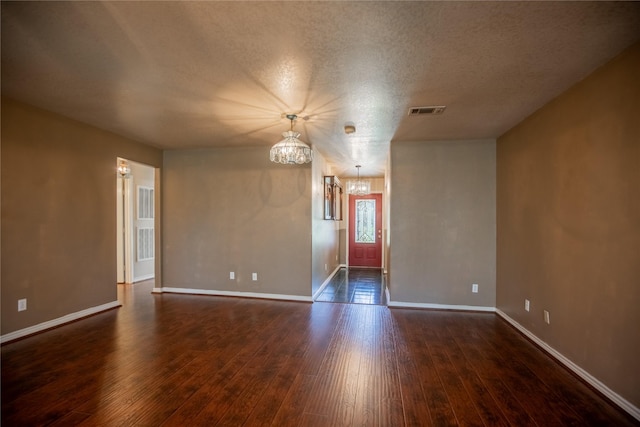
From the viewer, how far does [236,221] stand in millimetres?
5023

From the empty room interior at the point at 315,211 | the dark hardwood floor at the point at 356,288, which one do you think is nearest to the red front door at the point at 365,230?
the dark hardwood floor at the point at 356,288

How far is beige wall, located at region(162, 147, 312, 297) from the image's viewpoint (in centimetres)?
484

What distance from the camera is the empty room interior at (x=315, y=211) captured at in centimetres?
195

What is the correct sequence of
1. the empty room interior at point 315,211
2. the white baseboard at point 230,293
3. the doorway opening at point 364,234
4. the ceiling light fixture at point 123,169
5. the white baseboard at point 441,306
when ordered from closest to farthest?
the empty room interior at point 315,211, the white baseboard at point 441,306, the white baseboard at point 230,293, the ceiling light fixture at point 123,169, the doorway opening at point 364,234

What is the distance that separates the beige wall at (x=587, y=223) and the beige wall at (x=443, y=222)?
70cm

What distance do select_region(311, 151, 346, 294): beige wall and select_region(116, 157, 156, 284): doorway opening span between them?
3477mm

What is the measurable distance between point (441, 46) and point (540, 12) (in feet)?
1.79

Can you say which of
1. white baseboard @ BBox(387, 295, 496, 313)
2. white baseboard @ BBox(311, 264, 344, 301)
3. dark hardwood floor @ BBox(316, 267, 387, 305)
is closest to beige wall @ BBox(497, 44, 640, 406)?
white baseboard @ BBox(387, 295, 496, 313)

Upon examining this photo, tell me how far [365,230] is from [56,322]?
656 cm

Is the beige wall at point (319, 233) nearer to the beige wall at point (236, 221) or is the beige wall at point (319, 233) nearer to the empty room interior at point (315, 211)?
the empty room interior at point (315, 211)

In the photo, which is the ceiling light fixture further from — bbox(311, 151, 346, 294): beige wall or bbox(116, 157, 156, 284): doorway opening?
bbox(311, 151, 346, 294): beige wall

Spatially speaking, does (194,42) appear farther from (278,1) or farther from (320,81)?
(320,81)

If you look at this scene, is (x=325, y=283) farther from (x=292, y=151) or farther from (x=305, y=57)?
(x=305, y=57)

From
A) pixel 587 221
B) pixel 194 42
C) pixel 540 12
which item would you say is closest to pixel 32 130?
pixel 194 42
